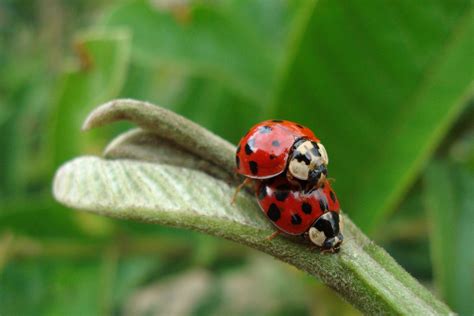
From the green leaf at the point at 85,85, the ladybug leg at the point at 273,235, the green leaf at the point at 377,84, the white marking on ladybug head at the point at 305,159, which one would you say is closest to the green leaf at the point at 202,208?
the ladybug leg at the point at 273,235

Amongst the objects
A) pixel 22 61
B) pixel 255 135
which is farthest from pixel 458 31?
pixel 22 61

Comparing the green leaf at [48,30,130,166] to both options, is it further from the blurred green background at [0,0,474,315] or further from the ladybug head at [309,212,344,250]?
the ladybug head at [309,212,344,250]

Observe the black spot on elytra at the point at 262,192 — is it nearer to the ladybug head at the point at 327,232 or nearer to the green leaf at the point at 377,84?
the ladybug head at the point at 327,232

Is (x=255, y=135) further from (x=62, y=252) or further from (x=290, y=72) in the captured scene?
(x=62, y=252)

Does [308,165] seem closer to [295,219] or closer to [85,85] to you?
[295,219]

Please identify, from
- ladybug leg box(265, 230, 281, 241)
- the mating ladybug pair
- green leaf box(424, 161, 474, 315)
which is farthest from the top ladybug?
green leaf box(424, 161, 474, 315)

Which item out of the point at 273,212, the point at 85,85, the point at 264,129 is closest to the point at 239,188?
the point at 273,212

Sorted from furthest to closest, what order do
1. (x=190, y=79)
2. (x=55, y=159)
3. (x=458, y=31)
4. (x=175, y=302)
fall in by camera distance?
(x=175, y=302) < (x=190, y=79) < (x=55, y=159) < (x=458, y=31)
